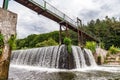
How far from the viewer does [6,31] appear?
272 inches

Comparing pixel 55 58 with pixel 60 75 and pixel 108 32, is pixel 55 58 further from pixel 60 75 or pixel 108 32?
pixel 108 32

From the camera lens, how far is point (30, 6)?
14.2 meters

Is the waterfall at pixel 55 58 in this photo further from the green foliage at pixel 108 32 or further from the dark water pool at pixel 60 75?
the green foliage at pixel 108 32

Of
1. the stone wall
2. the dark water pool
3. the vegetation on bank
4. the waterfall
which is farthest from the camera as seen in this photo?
the vegetation on bank

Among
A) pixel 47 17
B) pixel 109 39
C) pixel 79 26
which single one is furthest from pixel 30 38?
pixel 47 17

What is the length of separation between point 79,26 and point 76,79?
14.6 m

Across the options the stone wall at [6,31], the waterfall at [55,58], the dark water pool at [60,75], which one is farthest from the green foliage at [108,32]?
the stone wall at [6,31]

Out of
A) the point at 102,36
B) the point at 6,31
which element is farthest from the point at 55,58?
the point at 102,36

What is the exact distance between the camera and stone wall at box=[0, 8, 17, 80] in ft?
21.6

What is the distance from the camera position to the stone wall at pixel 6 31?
6596mm

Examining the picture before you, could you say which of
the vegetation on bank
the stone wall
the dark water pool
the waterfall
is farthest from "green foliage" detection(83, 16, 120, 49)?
the stone wall

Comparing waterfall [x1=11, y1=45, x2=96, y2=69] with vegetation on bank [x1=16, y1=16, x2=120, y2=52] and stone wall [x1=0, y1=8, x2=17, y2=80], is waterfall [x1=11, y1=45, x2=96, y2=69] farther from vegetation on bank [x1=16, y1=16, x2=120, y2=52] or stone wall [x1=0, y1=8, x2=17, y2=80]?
vegetation on bank [x1=16, y1=16, x2=120, y2=52]

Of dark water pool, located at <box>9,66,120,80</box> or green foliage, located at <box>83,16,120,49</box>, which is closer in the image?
dark water pool, located at <box>9,66,120,80</box>

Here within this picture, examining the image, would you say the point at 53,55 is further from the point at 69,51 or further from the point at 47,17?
the point at 47,17
